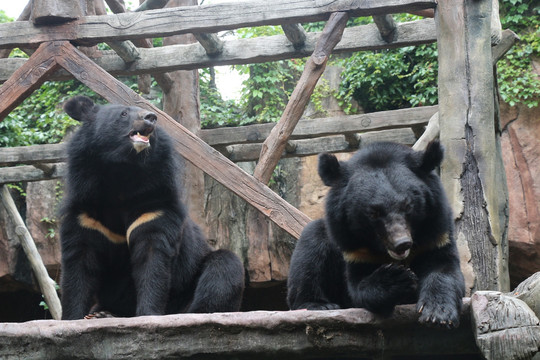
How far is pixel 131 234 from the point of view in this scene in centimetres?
401

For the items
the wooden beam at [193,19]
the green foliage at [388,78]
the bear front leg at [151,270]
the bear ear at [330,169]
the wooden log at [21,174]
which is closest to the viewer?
the bear ear at [330,169]

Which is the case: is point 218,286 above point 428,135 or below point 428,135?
Answer: below

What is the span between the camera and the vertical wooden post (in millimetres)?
4633

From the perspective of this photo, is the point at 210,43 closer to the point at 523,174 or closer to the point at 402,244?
the point at 402,244

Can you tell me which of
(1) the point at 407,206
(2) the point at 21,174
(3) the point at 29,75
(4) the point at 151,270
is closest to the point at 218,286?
(4) the point at 151,270

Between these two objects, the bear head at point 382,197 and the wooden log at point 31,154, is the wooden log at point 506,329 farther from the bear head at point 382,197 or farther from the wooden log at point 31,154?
the wooden log at point 31,154

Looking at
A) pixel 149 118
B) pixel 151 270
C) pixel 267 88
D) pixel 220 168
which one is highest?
pixel 267 88

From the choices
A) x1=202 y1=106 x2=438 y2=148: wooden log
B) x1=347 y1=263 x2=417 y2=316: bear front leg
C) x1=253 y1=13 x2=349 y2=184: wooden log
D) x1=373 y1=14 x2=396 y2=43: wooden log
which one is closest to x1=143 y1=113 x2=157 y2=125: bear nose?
x1=253 y1=13 x2=349 y2=184: wooden log

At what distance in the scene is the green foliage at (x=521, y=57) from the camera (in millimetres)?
8719

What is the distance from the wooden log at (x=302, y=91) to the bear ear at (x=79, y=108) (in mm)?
1675

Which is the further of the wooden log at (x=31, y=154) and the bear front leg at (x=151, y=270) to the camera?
the wooden log at (x=31, y=154)

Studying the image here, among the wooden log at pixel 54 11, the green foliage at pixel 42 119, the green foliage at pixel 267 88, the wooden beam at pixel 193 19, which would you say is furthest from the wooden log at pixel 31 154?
the green foliage at pixel 267 88

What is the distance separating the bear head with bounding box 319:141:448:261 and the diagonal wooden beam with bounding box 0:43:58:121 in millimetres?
3418

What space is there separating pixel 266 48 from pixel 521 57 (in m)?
4.13
